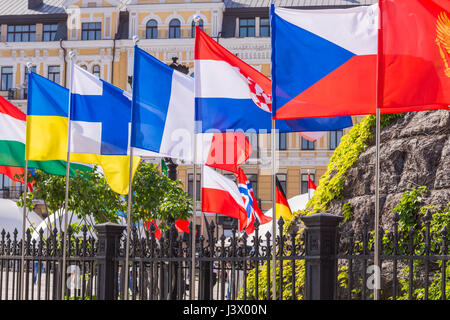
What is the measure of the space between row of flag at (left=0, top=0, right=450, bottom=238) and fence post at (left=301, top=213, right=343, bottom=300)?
82 cm

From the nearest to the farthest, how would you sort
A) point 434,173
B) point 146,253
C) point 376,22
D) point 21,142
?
point 376,22
point 434,173
point 146,253
point 21,142

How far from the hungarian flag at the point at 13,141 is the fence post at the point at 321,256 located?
4887 millimetres

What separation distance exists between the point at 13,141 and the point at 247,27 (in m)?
29.6

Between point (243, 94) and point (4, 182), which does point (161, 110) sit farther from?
point (4, 182)

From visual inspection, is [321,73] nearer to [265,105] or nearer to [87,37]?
[265,105]

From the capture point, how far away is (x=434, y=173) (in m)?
7.52

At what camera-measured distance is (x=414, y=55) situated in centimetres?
608

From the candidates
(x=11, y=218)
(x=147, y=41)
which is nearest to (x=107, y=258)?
(x=11, y=218)

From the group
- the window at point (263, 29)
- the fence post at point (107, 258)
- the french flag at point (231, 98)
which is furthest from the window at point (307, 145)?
the french flag at point (231, 98)

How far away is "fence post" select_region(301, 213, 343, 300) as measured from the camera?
6211 millimetres

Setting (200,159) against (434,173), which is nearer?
(434,173)

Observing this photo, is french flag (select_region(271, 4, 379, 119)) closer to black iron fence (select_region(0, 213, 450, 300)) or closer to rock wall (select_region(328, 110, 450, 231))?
black iron fence (select_region(0, 213, 450, 300))

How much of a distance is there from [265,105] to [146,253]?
185 centimetres
